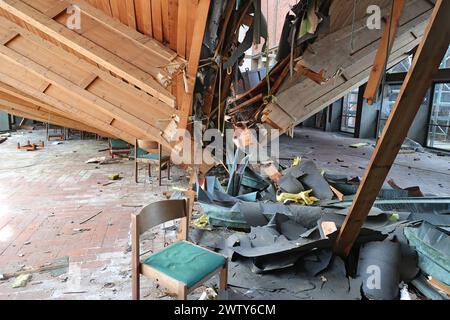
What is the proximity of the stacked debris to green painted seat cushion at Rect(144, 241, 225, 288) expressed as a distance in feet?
1.84

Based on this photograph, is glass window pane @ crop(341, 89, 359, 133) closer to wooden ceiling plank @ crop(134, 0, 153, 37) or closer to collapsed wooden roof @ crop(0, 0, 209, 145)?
collapsed wooden roof @ crop(0, 0, 209, 145)

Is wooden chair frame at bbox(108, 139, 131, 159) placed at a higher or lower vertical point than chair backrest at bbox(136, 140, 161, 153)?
lower

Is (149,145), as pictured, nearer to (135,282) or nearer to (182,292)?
(135,282)

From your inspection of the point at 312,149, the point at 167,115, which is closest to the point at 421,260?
the point at 167,115

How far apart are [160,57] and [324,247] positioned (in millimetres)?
2267

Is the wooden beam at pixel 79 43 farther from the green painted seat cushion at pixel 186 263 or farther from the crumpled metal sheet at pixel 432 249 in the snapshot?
the crumpled metal sheet at pixel 432 249

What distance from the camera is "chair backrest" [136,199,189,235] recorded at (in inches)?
74.5

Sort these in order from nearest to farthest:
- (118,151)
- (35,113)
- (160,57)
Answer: (160,57)
(118,151)
(35,113)

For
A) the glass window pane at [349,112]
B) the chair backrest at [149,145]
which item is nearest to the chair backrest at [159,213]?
the chair backrest at [149,145]

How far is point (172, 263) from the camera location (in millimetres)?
1897

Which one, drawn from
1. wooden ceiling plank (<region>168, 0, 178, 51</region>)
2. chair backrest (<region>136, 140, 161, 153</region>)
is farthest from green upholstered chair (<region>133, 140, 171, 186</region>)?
wooden ceiling plank (<region>168, 0, 178, 51</region>)

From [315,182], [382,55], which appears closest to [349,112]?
[315,182]

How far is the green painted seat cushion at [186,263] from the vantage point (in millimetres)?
1777

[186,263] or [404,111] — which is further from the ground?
[404,111]
